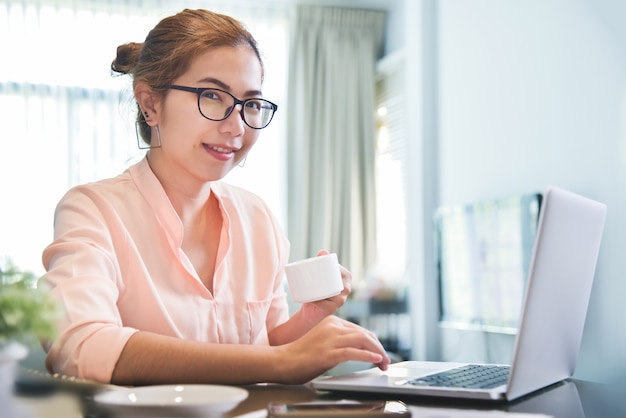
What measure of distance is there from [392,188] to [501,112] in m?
1.70

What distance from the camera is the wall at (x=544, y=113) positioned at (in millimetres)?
2564

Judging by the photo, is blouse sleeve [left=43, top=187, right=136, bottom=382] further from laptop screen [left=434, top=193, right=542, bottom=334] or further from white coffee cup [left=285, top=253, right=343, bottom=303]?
laptop screen [left=434, top=193, right=542, bottom=334]

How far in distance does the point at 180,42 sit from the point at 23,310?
0.85 meters

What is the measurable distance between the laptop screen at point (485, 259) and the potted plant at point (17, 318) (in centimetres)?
254

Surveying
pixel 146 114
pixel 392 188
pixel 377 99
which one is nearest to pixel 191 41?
pixel 146 114

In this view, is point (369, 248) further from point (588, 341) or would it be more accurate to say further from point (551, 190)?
point (551, 190)

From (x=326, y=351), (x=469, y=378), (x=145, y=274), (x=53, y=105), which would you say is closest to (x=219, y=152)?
(x=145, y=274)

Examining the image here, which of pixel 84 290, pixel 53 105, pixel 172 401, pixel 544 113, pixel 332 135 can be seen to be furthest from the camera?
pixel 332 135

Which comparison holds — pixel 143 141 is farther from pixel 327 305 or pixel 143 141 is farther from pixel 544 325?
pixel 544 325

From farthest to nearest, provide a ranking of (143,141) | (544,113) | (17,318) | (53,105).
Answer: (53,105)
(544,113)
(143,141)
(17,318)

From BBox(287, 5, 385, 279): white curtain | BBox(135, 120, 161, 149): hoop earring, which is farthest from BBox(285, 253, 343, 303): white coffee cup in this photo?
BBox(287, 5, 385, 279): white curtain

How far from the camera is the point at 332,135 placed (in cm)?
522

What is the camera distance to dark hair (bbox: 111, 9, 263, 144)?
138 centimetres

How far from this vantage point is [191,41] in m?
1.38
